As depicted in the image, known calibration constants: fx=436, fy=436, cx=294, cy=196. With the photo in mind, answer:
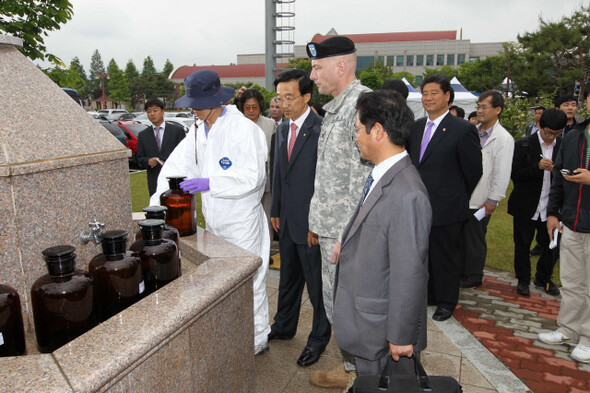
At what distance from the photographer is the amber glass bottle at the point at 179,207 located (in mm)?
2857

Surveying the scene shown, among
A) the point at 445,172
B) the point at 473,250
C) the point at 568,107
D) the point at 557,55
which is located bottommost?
the point at 473,250

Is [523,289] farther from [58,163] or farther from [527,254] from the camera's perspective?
[58,163]

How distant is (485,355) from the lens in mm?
3545

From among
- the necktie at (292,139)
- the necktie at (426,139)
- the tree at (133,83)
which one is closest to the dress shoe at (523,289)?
the necktie at (426,139)

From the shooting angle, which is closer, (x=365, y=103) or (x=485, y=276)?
(x=365, y=103)

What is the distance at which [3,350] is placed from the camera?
5.68 feet

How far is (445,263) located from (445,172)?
93 cm

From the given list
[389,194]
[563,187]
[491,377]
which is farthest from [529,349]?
[389,194]

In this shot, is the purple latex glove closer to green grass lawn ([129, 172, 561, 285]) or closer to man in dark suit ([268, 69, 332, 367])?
man in dark suit ([268, 69, 332, 367])

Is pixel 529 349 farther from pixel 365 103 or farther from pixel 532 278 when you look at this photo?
pixel 365 103

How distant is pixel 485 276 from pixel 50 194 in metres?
5.20

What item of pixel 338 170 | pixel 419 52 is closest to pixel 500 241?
pixel 338 170

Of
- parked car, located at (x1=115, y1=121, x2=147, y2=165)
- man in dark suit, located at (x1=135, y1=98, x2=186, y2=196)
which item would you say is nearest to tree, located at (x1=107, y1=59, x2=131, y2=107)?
parked car, located at (x1=115, y1=121, x2=147, y2=165)

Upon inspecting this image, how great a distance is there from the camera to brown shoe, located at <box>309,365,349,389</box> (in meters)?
3.13
